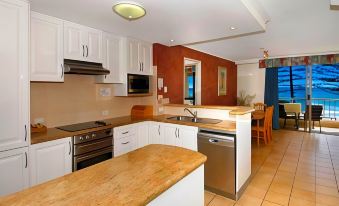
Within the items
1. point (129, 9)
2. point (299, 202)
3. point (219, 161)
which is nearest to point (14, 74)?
point (129, 9)

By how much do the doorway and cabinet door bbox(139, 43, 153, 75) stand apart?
1.51m

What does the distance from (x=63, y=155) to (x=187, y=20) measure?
2.18 m

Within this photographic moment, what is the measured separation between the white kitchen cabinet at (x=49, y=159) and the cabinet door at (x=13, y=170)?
7 centimetres

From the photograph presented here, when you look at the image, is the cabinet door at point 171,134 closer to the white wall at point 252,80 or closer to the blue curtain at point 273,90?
the blue curtain at point 273,90

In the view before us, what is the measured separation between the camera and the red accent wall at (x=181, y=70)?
3.91m

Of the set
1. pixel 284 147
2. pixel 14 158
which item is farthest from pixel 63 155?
Result: pixel 284 147

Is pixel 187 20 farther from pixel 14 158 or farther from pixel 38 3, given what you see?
pixel 14 158

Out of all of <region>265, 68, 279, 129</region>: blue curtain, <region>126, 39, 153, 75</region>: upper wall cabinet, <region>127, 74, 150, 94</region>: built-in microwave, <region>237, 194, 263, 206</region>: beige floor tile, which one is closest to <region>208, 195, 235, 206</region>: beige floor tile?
<region>237, 194, 263, 206</region>: beige floor tile

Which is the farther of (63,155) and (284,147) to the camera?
(284,147)

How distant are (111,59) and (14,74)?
55.3 inches

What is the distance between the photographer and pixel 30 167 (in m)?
2.01

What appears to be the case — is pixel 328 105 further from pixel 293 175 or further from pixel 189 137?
pixel 189 137

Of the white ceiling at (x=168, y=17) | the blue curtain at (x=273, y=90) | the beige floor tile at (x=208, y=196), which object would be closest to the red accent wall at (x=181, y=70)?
the white ceiling at (x=168, y=17)

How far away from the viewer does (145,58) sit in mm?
3605
